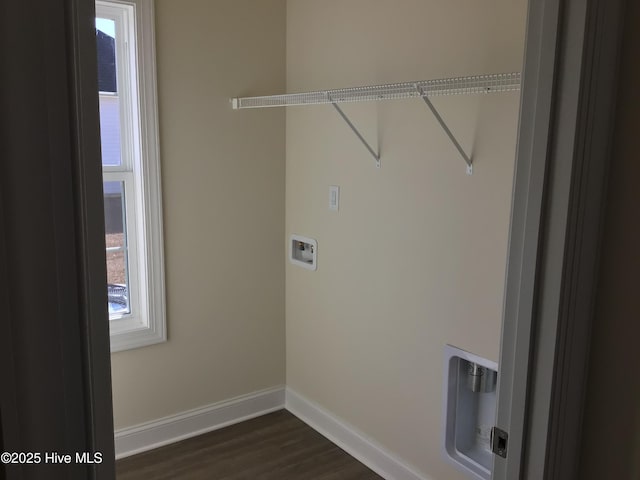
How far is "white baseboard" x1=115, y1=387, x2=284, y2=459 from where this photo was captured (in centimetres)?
289

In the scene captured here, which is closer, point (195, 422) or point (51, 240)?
point (51, 240)

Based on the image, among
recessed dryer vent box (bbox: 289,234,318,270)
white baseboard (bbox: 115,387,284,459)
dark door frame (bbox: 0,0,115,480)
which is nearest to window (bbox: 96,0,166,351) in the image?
white baseboard (bbox: 115,387,284,459)

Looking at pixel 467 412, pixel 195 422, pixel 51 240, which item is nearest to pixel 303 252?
pixel 195 422

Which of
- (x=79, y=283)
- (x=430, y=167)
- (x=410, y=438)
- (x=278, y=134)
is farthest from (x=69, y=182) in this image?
(x=278, y=134)

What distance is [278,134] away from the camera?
3.14 m

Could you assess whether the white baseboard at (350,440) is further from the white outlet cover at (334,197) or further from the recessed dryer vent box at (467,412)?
the white outlet cover at (334,197)

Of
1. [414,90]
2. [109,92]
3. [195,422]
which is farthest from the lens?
[195,422]

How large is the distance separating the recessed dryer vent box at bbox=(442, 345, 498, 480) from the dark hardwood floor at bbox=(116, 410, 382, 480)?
1.74ft

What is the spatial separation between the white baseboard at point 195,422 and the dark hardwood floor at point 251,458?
0.14 ft

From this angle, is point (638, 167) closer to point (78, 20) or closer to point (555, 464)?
point (555, 464)

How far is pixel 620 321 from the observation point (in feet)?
3.79

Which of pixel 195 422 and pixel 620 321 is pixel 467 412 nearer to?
pixel 620 321

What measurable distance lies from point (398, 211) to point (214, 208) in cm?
102

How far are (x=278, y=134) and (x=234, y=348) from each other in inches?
47.7
